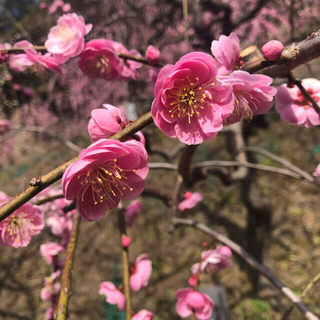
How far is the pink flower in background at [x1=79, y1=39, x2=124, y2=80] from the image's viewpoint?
771 mm

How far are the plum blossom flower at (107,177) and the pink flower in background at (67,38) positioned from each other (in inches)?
18.5

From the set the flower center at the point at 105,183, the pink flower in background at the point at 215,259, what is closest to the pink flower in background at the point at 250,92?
the flower center at the point at 105,183

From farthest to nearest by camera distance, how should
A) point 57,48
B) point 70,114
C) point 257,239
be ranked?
point 70,114, point 257,239, point 57,48

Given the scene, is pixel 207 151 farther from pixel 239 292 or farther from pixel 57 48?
pixel 57 48

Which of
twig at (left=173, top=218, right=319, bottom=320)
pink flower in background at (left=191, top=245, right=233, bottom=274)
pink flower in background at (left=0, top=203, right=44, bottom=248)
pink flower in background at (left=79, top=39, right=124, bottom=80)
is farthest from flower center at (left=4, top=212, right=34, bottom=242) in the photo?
twig at (left=173, top=218, right=319, bottom=320)

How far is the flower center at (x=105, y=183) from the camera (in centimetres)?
46

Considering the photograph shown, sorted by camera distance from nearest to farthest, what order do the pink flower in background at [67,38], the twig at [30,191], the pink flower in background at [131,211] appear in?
the twig at [30,191]
the pink flower in background at [67,38]
the pink flower in background at [131,211]

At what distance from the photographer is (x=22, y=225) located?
2.34ft

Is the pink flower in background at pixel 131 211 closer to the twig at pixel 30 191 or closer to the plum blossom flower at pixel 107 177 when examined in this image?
the plum blossom flower at pixel 107 177

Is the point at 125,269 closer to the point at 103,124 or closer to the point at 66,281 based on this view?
the point at 66,281

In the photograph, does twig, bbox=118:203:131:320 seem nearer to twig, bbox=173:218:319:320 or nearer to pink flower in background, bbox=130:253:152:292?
pink flower in background, bbox=130:253:152:292

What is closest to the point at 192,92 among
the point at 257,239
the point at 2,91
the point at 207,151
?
the point at 2,91

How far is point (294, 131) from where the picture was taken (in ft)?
11.2

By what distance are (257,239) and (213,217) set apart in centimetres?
90
